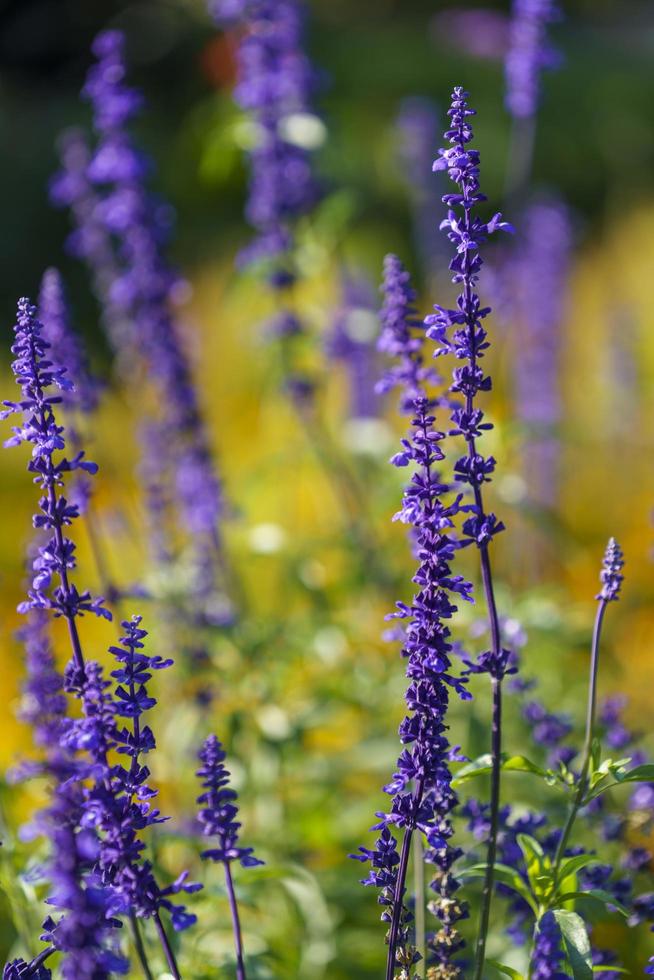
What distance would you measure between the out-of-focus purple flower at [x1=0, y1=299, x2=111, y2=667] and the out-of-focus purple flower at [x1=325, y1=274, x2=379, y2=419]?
2.81 m

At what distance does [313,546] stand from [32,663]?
2.28 meters

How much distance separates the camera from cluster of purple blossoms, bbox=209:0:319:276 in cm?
A: 503

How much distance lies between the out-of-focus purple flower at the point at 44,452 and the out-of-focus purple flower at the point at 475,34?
961 inches

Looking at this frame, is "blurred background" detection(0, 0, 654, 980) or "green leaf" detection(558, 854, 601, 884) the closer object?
"green leaf" detection(558, 854, 601, 884)

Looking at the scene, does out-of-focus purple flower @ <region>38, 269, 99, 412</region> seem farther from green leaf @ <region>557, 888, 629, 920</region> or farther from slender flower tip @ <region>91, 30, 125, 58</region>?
green leaf @ <region>557, 888, 629, 920</region>

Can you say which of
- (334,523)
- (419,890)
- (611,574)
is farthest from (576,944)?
(334,523)

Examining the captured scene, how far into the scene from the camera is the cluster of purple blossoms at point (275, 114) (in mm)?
5031

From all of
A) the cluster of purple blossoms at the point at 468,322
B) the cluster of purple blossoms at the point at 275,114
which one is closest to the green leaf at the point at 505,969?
the cluster of purple blossoms at the point at 468,322

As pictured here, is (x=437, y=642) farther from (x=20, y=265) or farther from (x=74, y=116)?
(x=74, y=116)

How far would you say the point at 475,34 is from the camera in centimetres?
2577

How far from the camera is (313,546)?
16.8ft

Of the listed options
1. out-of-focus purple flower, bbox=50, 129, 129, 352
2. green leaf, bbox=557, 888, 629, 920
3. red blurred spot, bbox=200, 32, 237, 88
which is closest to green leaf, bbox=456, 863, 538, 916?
green leaf, bbox=557, 888, 629, 920

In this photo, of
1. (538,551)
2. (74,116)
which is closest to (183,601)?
(538,551)

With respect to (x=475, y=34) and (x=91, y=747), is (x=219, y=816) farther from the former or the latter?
(x=475, y=34)
